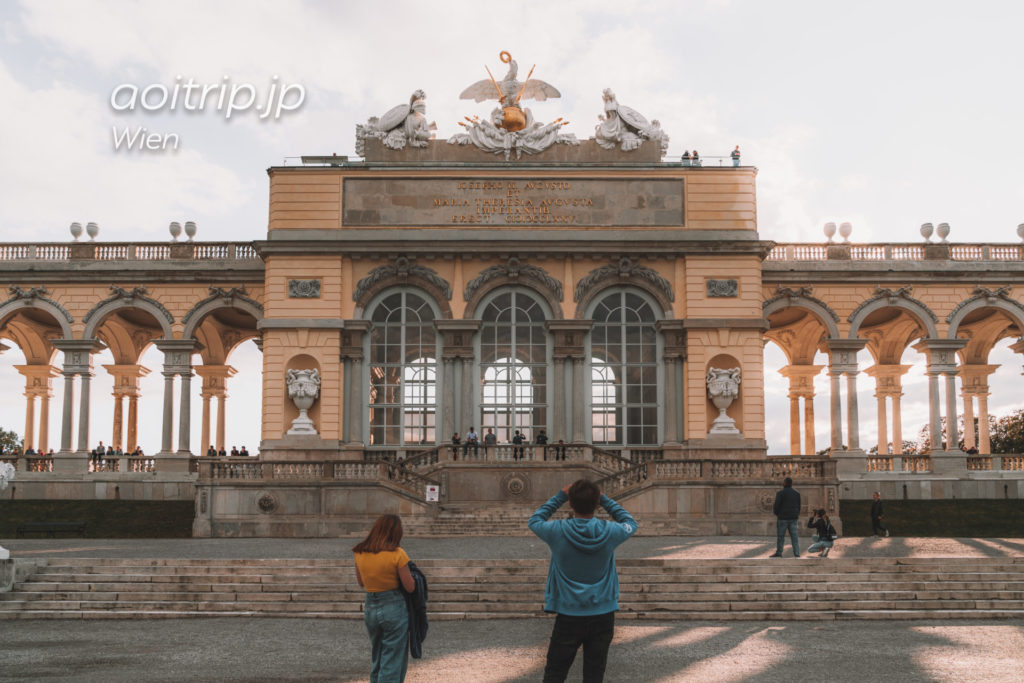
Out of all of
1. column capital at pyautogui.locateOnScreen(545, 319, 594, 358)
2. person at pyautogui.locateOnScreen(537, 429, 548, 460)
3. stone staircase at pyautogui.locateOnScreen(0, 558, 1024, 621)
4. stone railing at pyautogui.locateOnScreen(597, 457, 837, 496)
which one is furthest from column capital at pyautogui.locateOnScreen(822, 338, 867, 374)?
stone staircase at pyautogui.locateOnScreen(0, 558, 1024, 621)

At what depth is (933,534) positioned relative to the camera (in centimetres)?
3139

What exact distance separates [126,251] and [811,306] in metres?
25.0

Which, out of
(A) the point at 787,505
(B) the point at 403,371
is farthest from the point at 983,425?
(A) the point at 787,505

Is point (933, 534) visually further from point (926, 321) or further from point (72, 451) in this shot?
point (72, 451)

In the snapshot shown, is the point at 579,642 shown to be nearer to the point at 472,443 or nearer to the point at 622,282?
the point at 472,443

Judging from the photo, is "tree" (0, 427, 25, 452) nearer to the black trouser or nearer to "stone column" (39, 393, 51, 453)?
"stone column" (39, 393, 51, 453)

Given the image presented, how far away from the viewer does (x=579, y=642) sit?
8.70m

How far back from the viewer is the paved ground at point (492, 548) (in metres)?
23.6

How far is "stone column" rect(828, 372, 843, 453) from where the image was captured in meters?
42.6

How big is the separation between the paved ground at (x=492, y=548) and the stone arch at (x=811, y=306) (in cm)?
1497

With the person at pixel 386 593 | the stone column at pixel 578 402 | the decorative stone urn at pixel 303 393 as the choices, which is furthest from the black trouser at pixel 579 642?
the decorative stone urn at pixel 303 393

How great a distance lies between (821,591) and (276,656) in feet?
30.9

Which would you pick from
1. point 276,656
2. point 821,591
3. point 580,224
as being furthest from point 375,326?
point 276,656

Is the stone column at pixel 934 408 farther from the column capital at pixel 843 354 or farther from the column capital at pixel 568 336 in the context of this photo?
the column capital at pixel 568 336
